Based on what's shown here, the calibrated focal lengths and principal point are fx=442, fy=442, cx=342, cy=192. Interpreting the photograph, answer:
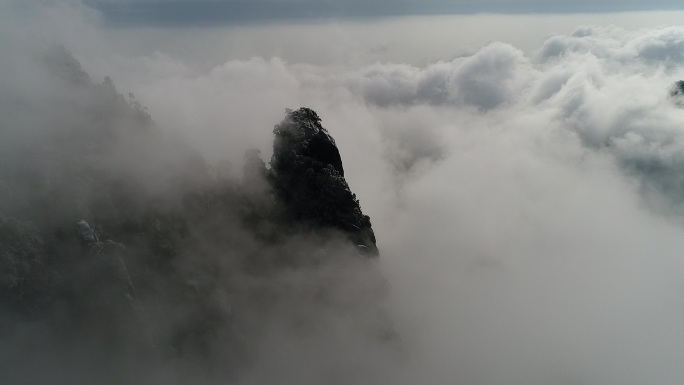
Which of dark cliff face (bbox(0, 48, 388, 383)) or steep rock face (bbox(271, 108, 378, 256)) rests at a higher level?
steep rock face (bbox(271, 108, 378, 256))

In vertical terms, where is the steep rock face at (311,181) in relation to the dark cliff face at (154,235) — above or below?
above

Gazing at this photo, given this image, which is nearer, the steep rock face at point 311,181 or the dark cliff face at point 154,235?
the dark cliff face at point 154,235

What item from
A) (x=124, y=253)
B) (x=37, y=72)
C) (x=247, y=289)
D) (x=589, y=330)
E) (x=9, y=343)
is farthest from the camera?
(x=589, y=330)

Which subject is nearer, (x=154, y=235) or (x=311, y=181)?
(x=154, y=235)

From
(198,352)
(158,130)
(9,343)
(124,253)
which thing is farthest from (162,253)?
(158,130)

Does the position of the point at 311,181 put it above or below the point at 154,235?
above

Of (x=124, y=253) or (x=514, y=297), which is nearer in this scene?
(x=124, y=253)

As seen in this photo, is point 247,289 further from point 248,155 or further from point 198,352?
point 248,155

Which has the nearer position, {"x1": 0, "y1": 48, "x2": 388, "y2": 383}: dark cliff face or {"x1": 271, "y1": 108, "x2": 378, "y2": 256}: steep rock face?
{"x1": 0, "y1": 48, "x2": 388, "y2": 383}: dark cliff face
